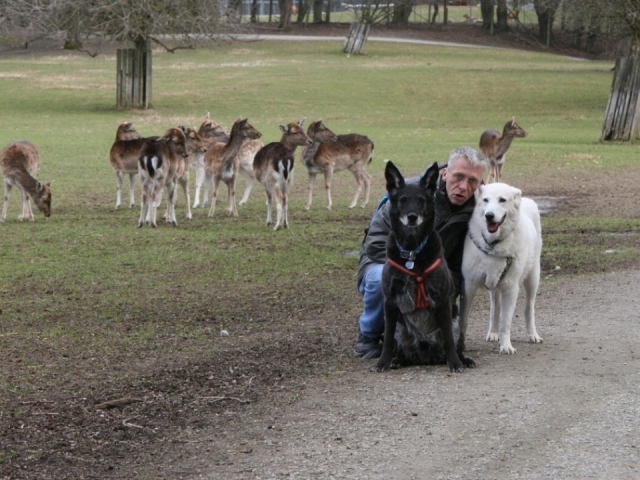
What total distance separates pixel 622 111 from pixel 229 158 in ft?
45.0

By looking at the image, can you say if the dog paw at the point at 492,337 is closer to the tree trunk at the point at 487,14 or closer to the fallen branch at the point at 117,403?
the fallen branch at the point at 117,403

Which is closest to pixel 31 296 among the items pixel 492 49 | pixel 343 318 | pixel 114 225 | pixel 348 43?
pixel 343 318

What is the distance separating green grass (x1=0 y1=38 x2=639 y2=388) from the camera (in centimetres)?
995

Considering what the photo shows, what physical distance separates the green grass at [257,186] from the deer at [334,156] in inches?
21.1

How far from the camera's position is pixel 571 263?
12.1 metres

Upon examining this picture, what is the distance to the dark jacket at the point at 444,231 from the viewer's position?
25.0 feet

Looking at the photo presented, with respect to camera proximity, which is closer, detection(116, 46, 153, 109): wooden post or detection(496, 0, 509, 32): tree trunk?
detection(116, 46, 153, 109): wooden post

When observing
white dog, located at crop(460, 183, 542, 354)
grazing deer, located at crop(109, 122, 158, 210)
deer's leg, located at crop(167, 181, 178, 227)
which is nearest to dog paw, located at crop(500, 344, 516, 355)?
white dog, located at crop(460, 183, 542, 354)

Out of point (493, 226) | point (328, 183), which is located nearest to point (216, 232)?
point (328, 183)

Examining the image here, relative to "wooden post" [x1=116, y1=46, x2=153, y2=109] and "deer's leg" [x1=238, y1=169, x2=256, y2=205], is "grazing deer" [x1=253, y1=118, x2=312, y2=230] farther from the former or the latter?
"wooden post" [x1=116, y1=46, x2=153, y2=109]

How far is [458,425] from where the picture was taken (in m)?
6.02

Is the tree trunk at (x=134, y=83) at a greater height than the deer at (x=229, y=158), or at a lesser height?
lesser

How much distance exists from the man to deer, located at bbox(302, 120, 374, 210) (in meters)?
A: 9.06

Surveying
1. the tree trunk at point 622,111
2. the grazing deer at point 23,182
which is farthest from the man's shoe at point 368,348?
the tree trunk at point 622,111
